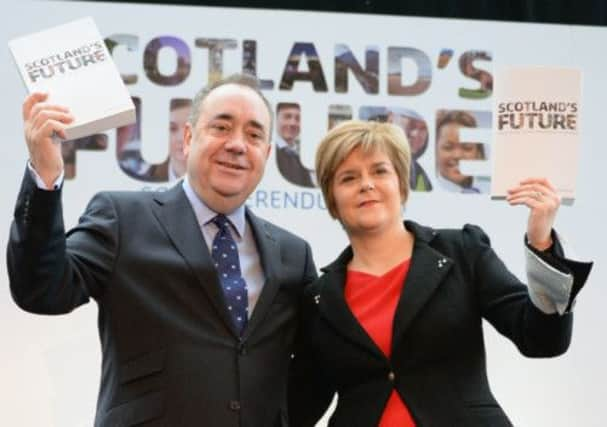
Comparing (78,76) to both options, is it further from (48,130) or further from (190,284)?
(190,284)

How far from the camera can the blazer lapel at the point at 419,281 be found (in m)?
2.35

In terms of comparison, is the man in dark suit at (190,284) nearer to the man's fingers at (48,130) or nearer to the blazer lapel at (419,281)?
the man's fingers at (48,130)

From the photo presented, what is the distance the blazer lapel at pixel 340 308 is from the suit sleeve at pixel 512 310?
0.30 meters

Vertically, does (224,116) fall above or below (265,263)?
above

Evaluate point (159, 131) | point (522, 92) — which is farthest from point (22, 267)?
point (159, 131)

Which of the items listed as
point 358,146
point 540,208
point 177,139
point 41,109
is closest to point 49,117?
point 41,109

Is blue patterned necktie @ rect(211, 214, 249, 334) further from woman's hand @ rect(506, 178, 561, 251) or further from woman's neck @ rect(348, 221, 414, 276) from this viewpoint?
woman's hand @ rect(506, 178, 561, 251)

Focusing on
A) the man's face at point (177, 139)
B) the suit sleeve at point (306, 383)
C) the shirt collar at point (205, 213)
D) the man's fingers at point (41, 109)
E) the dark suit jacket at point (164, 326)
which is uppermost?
the man's fingers at point (41, 109)

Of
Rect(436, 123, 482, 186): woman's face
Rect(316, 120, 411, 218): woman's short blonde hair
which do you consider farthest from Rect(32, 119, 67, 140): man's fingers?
Rect(436, 123, 482, 186): woman's face

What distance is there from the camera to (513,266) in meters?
4.03

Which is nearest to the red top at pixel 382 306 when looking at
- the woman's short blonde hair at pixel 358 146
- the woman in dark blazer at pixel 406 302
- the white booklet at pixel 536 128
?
the woman in dark blazer at pixel 406 302

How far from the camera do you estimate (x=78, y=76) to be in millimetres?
2170

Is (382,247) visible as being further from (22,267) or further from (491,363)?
(491,363)

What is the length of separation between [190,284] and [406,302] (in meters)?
0.53
